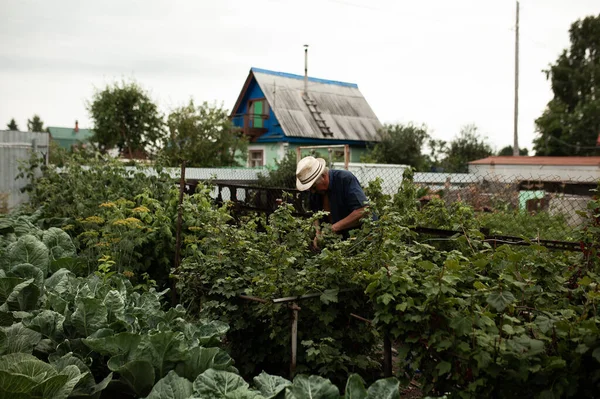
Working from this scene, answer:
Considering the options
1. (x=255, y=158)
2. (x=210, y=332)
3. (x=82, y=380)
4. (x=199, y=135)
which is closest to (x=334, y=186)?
(x=210, y=332)

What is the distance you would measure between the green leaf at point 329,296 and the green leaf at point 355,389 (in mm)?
729

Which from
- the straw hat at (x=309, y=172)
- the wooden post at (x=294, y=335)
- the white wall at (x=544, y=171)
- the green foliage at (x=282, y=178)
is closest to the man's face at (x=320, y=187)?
the straw hat at (x=309, y=172)

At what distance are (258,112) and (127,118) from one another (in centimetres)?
837

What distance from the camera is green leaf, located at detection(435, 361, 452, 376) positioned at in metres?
2.65

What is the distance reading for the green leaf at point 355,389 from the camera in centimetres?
279

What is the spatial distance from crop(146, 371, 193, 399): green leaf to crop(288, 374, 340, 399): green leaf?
0.55m

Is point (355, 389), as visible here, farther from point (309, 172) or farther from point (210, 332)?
point (309, 172)

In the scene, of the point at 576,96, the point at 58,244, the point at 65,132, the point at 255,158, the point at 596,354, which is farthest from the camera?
the point at 65,132

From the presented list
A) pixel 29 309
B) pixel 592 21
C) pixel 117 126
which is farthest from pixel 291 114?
pixel 29 309

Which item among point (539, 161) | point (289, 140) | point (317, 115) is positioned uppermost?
point (317, 115)

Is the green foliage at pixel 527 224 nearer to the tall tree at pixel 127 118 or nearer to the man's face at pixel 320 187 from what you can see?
the man's face at pixel 320 187

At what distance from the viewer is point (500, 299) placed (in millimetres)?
2633

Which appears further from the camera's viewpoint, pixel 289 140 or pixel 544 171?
pixel 289 140

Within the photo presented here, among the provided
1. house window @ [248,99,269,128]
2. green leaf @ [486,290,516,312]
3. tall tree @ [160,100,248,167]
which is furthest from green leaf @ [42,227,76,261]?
house window @ [248,99,269,128]
